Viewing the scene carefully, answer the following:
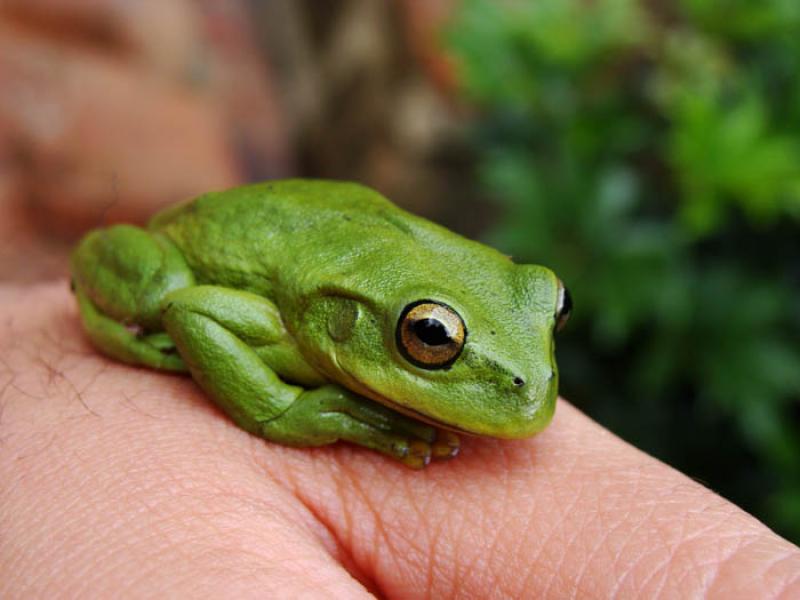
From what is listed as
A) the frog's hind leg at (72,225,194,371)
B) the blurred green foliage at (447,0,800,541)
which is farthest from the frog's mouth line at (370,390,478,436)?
the blurred green foliage at (447,0,800,541)

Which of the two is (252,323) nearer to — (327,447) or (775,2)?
(327,447)

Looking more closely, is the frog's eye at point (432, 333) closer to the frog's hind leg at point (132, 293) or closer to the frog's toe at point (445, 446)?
the frog's toe at point (445, 446)

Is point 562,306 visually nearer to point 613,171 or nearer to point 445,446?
point 445,446

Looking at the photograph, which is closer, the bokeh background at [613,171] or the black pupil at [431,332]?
the black pupil at [431,332]

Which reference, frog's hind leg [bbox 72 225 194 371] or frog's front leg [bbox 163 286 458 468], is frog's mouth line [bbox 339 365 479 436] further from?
frog's hind leg [bbox 72 225 194 371]

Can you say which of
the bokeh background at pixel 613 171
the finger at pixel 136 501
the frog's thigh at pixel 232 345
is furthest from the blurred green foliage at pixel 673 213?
the finger at pixel 136 501
